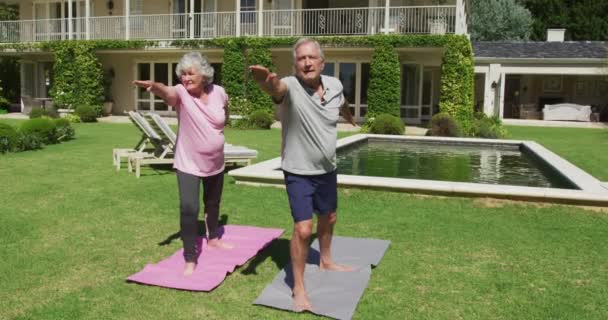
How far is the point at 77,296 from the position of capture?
3607 millimetres

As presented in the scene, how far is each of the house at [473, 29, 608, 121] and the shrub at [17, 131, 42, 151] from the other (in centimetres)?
1661

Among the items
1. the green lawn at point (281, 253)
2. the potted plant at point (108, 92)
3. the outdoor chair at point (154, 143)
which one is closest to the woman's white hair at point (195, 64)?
the green lawn at point (281, 253)

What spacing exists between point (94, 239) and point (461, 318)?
3181 mm

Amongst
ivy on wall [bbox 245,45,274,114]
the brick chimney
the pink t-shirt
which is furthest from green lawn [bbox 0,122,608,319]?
the brick chimney

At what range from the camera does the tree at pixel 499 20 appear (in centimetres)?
4031

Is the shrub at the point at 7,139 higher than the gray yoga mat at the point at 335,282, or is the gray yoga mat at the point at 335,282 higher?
the shrub at the point at 7,139

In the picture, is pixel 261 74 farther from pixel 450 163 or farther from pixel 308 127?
pixel 450 163

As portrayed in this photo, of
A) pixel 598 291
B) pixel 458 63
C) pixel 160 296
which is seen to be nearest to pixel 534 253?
pixel 598 291

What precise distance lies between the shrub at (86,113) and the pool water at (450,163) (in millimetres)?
11830

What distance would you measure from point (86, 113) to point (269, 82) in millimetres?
19313

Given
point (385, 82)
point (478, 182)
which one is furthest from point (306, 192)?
point (385, 82)

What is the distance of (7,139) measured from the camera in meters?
10.8

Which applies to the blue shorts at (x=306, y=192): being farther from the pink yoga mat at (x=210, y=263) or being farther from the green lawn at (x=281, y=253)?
the pink yoga mat at (x=210, y=263)

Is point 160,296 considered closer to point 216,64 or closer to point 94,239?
point 94,239
